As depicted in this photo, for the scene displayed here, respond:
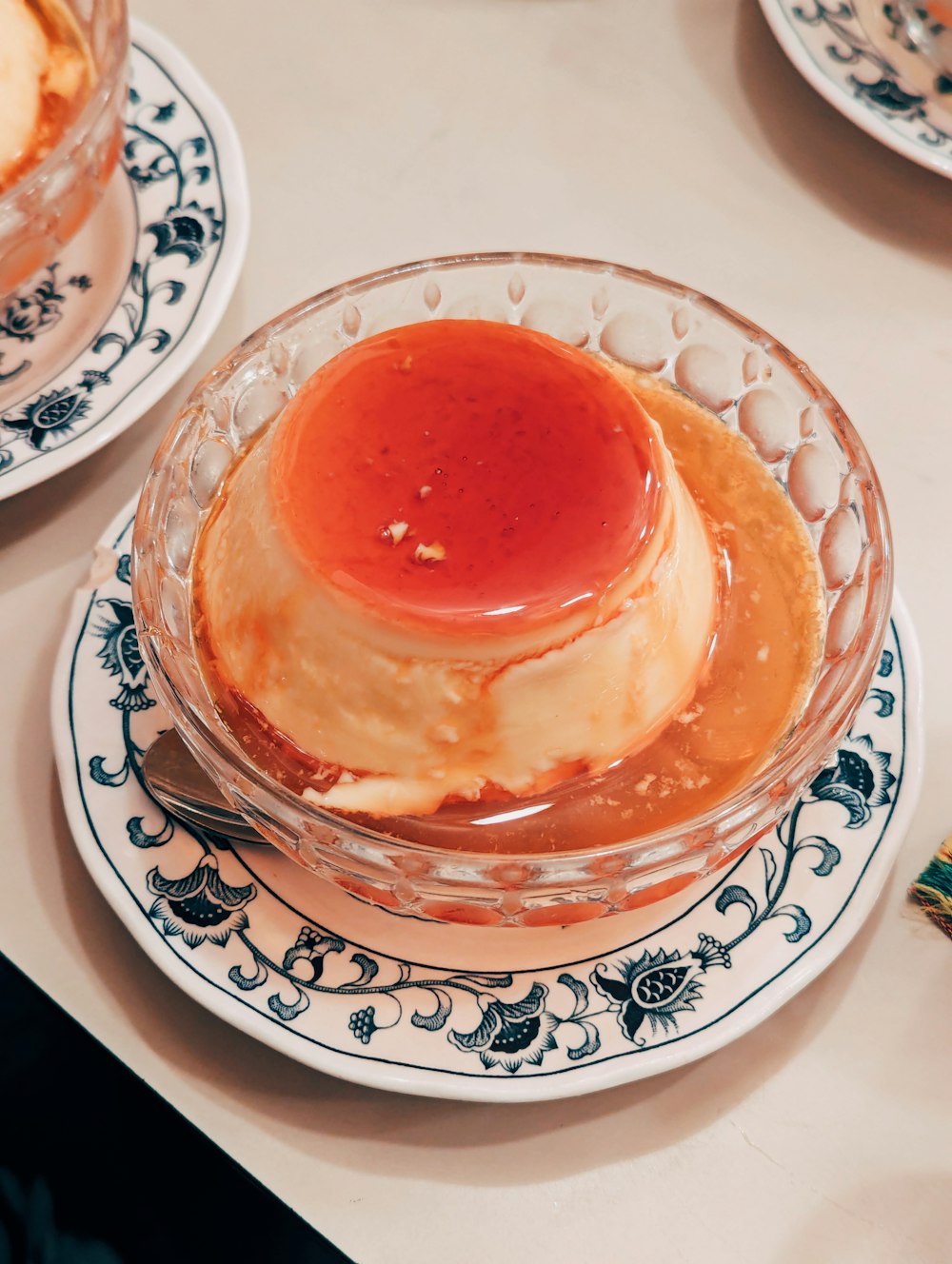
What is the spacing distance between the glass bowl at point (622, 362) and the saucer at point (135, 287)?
21 centimetres

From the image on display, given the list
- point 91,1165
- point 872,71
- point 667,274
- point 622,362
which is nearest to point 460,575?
point 622,362

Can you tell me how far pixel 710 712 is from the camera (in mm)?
1050

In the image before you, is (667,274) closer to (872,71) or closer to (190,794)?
(872,71)

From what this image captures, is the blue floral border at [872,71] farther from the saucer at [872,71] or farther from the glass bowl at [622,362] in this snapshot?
the glass bowl at [622,362]

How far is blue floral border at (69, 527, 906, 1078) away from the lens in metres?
0.97

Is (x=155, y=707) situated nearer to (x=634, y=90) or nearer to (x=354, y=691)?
(x=354, y=691)

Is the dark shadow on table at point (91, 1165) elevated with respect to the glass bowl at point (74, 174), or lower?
lower

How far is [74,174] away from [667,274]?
2.40 feet

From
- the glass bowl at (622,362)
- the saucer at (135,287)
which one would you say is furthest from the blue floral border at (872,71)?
the saucer at (135,287)

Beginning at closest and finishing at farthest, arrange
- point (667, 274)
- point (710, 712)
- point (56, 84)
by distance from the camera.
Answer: point (710, 712)
point (56, 84)
point (667, 274)

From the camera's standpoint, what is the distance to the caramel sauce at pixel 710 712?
3.23 feet

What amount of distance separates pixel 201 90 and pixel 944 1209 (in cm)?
149

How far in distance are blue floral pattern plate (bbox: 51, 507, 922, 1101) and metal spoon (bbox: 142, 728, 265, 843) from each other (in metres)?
0.02

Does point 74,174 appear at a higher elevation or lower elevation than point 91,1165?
higher
